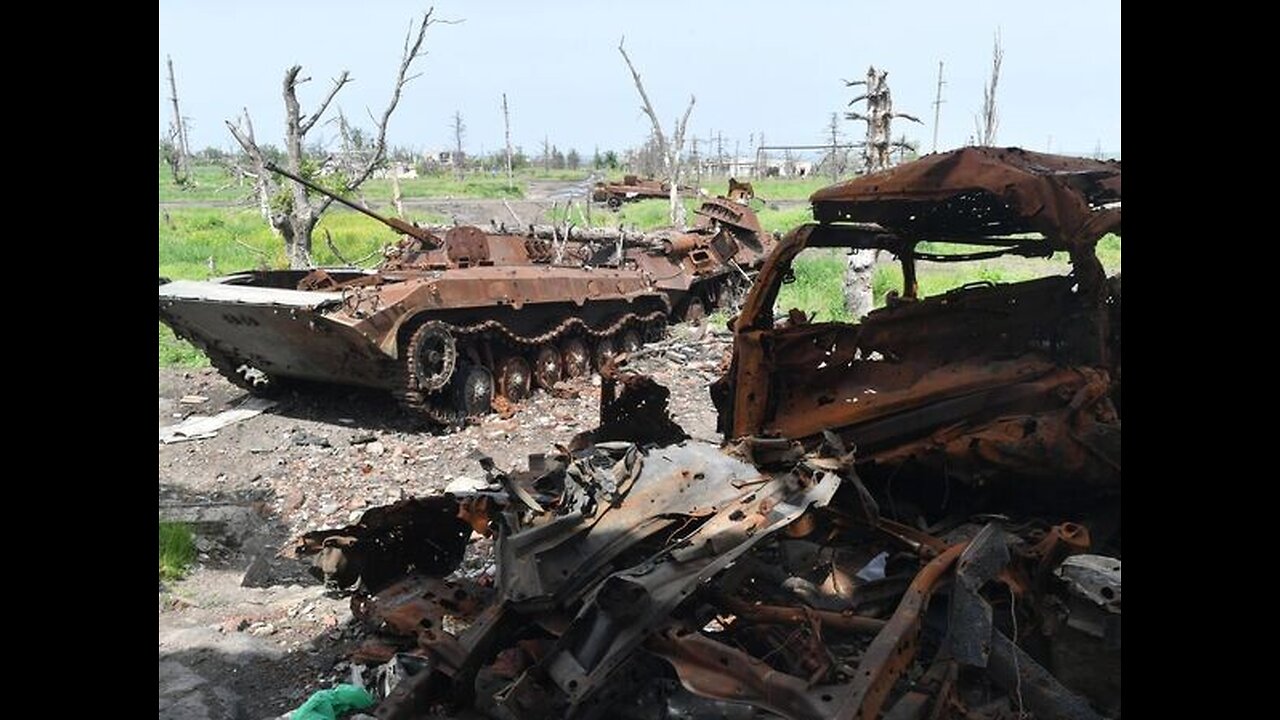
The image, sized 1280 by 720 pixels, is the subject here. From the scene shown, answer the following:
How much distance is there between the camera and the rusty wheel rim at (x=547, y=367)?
11.4 m

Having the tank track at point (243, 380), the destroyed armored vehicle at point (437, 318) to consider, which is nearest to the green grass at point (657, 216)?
the destroyed armored vehicle at point (437, 318)

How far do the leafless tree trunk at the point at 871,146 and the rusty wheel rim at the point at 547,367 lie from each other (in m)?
5.30

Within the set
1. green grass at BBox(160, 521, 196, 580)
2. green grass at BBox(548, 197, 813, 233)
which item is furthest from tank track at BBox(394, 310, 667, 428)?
green grass at BBox(548, 197, 813, 233)

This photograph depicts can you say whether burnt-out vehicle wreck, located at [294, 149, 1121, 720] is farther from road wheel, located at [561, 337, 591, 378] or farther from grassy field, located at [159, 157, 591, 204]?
grassy field, located at [159, 157, 591, 204]

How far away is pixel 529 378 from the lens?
11195 millimetres

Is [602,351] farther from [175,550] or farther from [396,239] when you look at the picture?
[396,239]

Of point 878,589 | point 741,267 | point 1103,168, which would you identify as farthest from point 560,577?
point 741,267

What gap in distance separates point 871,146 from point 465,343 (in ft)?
25.7

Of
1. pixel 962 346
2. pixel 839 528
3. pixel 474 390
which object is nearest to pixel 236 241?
pixel 474 390

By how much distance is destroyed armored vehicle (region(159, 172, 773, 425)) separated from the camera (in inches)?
365

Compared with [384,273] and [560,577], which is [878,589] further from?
[384,273]

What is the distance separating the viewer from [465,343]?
1031cm
